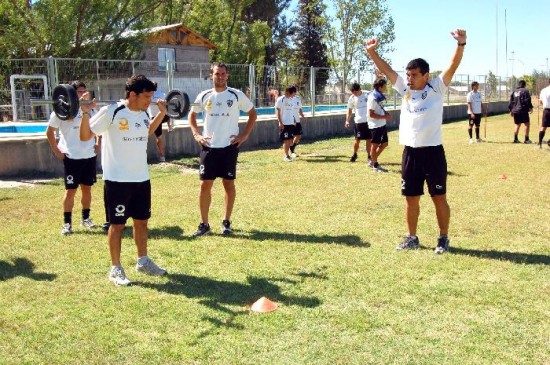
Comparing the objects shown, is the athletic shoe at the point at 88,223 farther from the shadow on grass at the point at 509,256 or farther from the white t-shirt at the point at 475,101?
the white t-shirt at the point at 475,101

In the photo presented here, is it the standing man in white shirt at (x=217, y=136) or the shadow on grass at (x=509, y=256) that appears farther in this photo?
the standing man in white shirt at (x=217, y=136)

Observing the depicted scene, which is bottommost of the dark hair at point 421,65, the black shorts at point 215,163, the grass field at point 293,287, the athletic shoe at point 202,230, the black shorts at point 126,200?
the grass field at point 293,287

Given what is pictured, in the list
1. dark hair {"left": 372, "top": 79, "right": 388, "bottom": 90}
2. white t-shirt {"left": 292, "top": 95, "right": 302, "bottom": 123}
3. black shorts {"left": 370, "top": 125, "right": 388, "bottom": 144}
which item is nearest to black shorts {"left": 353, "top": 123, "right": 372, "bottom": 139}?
black shorts {"left": 370, "top": 125, "right": 388, "bottom": 144}

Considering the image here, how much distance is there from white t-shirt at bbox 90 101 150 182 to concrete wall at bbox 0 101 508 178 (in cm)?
768

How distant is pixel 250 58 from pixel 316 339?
4295 centimetres

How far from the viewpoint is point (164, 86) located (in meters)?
15.3

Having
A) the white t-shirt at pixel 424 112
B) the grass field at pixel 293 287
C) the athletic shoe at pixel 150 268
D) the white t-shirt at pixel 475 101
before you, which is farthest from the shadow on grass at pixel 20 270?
the white t-shirt at pixel 475 101

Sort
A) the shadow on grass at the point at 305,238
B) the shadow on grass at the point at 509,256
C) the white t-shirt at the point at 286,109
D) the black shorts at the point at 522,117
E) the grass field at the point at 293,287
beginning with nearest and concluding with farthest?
the grass field at the point at 293,287 → the shadow on grass at the point at 509,256 → the shadow on grass at the point at 305,238 → the white t-shirt at the point at 286,109 → the black shorts at the point at 522,117

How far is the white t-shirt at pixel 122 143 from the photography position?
17.0 ft

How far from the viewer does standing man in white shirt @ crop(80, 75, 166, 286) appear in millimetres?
5152

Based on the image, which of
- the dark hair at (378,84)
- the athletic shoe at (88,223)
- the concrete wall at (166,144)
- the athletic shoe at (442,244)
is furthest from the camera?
the concrete wall at (166,144)

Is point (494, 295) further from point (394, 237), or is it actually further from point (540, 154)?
point (540, 154)

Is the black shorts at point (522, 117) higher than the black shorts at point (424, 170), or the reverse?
the black shorts at point (522, 117)

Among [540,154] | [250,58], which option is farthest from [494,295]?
[250,58]
